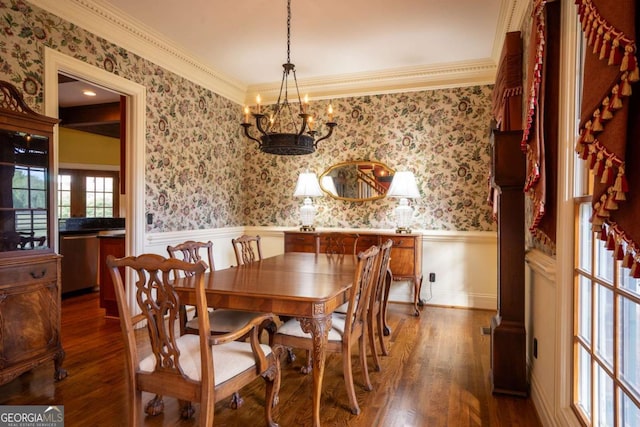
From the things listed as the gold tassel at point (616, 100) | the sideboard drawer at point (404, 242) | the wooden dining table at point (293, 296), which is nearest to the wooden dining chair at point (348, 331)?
the wooden dining table at point (293, 296)

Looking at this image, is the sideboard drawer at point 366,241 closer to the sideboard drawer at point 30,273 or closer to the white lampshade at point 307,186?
the white lampshade at point 307,186

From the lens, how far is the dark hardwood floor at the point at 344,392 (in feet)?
6.70

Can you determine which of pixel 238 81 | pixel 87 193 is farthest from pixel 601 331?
pixel 87 193

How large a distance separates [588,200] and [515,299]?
40.4 inches

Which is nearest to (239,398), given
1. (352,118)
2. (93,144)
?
(352,118)

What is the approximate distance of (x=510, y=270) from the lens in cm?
235

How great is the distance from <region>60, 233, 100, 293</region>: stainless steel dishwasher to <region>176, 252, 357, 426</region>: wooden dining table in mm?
3482

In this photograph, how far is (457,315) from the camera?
4094 mm

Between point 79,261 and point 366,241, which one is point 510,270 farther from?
point 79,261

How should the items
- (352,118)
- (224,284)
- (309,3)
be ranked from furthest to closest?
(352,118), (309,3), (224,284)

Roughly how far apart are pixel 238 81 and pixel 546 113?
4036 mm

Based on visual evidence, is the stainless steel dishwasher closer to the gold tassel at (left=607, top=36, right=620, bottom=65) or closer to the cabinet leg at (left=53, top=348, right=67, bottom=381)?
the cabinet leg at (left=53, top=348, right=67, bottom=381)

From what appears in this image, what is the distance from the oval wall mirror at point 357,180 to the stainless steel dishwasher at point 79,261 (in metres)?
3.19

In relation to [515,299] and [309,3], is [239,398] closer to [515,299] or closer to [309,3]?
[515,299]
